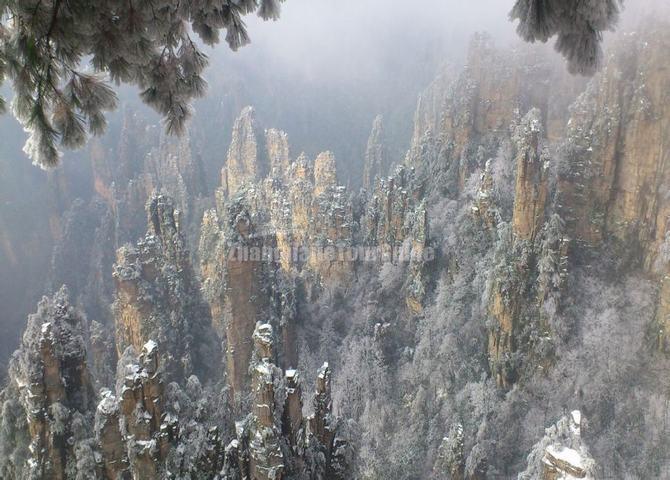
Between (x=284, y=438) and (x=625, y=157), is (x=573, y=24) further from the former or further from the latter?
(x=625, y=157)

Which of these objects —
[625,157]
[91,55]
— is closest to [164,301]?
[625,157]

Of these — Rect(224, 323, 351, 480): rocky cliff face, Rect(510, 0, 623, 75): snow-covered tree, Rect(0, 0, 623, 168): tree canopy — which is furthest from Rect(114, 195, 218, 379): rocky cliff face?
Rect(510, 0, 623, 75): snow-covered tree

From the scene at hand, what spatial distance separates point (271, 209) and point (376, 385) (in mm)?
17715

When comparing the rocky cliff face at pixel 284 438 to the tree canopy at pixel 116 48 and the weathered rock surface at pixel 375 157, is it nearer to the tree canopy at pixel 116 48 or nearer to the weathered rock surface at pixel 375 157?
the tree canopy at pixel 116 48

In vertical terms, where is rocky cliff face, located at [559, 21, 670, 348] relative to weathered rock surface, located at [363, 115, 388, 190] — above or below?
below

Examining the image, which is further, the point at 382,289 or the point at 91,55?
the point at 382,289

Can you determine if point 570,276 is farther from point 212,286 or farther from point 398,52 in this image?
point 398,52

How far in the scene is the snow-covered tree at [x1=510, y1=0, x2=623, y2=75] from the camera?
7.46 ft

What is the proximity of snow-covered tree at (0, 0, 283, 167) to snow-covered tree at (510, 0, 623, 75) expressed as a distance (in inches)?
79.0

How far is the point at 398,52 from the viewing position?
231 ft

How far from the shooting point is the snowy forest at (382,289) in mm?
3279

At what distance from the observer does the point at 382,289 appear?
28281mm

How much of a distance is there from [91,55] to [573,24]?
9.30ft

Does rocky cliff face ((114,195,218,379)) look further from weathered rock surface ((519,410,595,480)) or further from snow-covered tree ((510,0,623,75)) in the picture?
snow-covered tree ((510,0,623,75))
